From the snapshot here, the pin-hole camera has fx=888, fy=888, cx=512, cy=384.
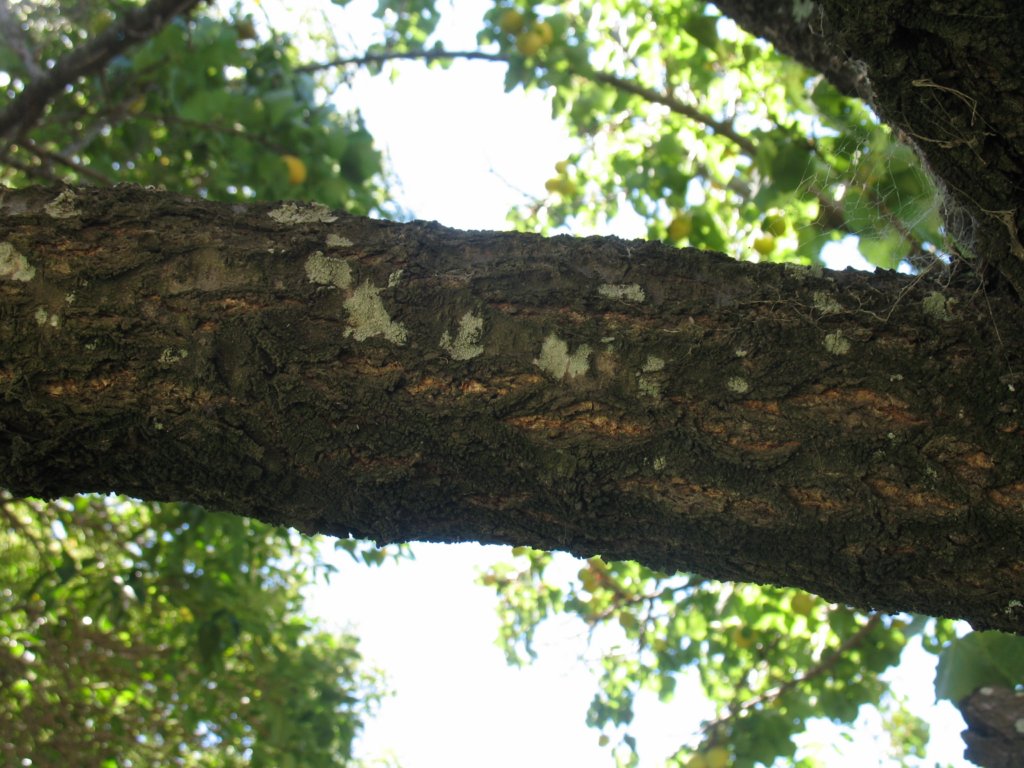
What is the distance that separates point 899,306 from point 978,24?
15.3 inches

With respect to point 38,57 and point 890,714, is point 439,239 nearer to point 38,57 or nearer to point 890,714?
point 38,57

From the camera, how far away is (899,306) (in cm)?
127

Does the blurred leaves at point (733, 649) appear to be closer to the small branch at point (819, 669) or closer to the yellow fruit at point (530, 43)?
the small branch at point (819, 669)

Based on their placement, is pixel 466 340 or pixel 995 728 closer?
pixel 466 340

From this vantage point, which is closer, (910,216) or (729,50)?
(910,216)

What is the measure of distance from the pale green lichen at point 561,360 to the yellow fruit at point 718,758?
2.61 m

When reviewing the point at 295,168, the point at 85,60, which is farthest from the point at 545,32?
the point at 85,60

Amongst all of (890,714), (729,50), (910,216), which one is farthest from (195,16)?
(890,714)

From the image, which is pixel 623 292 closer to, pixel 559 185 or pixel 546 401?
pixel 546 401

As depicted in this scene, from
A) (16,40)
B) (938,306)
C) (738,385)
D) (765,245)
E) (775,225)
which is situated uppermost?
(16,40)

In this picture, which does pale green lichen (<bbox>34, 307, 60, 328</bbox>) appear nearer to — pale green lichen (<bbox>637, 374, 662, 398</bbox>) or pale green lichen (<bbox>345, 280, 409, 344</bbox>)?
pale green lichen (<bbox>345, 280, 409, 344</bbox>)

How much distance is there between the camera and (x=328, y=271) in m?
1.32

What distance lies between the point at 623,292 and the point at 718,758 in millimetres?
2619

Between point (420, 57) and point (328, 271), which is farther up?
point (420, 57)
